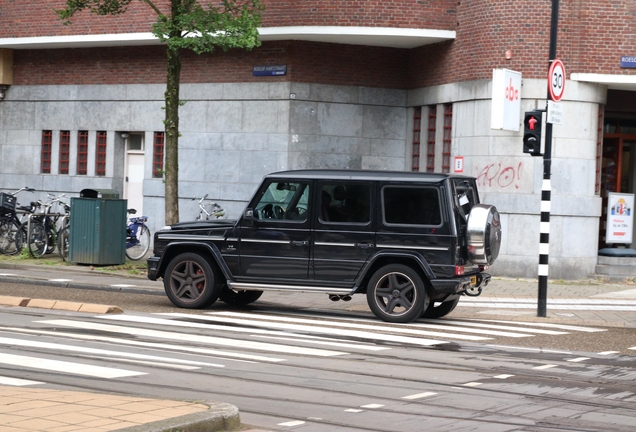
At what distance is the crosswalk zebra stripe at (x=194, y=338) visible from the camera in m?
11.1

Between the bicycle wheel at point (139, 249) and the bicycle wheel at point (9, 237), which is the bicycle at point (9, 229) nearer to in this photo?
the bicycle wheel at point (9, 237)

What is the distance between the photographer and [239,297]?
16.0 metres

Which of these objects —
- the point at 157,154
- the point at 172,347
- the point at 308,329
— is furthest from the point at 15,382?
the point at 157,154

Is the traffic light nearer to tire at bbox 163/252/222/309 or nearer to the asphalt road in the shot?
the asphalt road

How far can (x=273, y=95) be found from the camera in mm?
24516

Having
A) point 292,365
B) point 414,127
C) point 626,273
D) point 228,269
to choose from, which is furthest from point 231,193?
point 292,365

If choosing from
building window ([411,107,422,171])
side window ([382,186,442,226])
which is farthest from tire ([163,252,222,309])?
building window ([411,107,422,171])

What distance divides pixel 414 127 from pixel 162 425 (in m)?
19.3

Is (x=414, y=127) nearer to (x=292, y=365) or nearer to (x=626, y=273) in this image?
(x=626, y=273)

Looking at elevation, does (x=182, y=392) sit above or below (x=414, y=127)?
below

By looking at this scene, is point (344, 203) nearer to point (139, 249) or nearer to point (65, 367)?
point (65, 367)

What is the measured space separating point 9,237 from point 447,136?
9645 mm

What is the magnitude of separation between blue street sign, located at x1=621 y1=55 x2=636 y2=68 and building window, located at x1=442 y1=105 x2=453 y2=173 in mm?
3799

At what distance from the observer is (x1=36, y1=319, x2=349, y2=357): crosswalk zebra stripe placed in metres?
11.1
